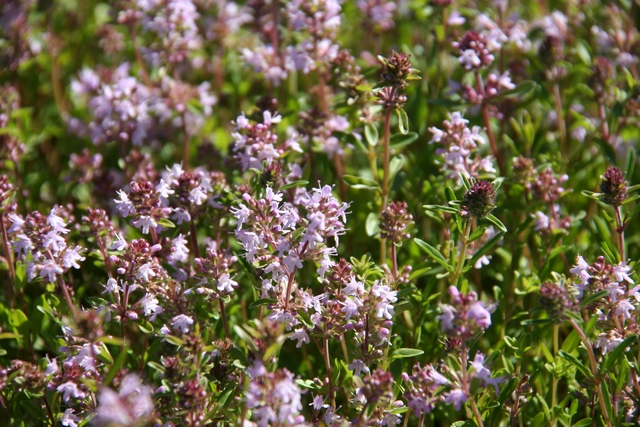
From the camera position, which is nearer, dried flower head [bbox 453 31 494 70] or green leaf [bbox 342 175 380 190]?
green leaf [bbox 342 175 380 190]

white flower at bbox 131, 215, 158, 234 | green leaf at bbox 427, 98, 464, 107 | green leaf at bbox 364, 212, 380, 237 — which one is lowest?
green leaf at bbox 364, 212, 380, 237

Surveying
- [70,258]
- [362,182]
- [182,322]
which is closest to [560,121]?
[362,182]

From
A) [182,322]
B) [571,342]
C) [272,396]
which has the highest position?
[272,396]

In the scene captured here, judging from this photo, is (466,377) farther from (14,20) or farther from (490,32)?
(14,20)

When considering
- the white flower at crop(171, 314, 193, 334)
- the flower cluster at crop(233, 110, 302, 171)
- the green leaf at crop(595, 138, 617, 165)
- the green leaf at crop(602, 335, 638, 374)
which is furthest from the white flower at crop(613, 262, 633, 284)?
the white flower at crop(171, 314, 193, 334)

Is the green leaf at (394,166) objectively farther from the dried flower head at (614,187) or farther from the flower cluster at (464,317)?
the flower cluster at (464,317)

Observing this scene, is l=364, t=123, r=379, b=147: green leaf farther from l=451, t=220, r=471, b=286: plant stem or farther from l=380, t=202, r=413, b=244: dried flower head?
l=451, t=220, r=471, b=286: plant stem

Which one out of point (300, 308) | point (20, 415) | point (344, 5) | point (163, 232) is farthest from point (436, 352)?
point (344, 5)

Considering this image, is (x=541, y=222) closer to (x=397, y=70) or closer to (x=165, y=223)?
(x=397, y=70)

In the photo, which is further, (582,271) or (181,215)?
(181,215)
